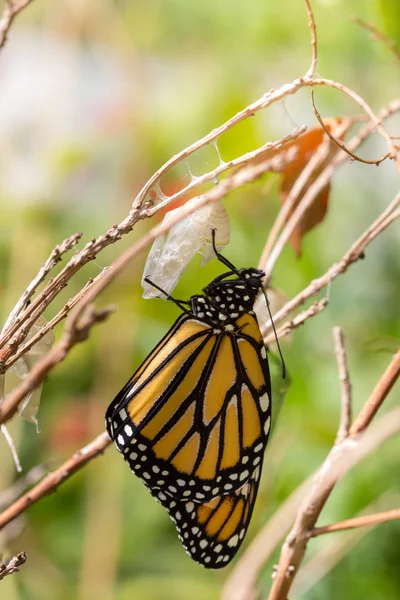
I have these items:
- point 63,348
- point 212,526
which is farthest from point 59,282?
point 212,526

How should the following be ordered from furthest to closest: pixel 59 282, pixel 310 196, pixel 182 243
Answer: pixel 310 196 < pixel 182 243 < pixel 59 282

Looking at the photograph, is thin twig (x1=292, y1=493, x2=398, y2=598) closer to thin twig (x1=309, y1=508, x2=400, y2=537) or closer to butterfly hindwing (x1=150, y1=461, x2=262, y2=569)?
butterfly hindwing (x1=150, y1=461, x2=262, y2=569)

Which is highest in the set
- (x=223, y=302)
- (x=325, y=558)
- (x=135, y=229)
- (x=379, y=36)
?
(x=135, y=229)

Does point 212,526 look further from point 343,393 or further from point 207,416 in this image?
point 343,393

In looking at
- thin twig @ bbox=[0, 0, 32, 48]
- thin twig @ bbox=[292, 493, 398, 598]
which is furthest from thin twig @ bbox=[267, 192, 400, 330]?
thin twig @ bbox=[292, 493, 398, 598]

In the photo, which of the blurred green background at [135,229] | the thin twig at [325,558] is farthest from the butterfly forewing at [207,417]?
the blurred green background at [135,229]

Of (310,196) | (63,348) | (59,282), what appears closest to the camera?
(63,348)

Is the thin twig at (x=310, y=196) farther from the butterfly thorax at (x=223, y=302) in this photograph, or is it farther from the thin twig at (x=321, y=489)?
the thin twig at (x=321, y=489)
